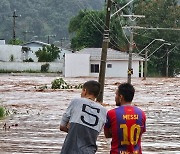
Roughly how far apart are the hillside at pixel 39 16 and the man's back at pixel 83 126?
156 m

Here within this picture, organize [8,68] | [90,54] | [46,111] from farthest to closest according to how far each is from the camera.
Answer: [8,68]
[90,54]
[46,111]

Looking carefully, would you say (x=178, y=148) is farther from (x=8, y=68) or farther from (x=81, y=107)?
(x=8, y=68)

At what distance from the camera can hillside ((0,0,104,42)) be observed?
165m

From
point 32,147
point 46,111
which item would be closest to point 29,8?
point 46,111

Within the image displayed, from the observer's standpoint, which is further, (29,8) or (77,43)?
(29,8)

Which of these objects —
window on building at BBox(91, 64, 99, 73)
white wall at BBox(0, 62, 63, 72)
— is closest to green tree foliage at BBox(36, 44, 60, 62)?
white wall at BBox(0, 62, 63, 72)

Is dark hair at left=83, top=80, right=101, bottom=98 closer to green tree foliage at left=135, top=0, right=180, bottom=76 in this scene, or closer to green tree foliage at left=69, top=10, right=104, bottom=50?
green tree foliage at left=135, top=0, right=180, bottom=76

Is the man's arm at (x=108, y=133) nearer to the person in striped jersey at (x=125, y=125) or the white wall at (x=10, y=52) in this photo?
the person in striped jersey at (x=125, y=125)

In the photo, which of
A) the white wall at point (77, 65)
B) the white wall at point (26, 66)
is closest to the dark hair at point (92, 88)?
the white wall at point (77, 65)

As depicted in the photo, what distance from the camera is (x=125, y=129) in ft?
22.4

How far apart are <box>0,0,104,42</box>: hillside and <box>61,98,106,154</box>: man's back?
513 ft

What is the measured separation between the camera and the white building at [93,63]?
84.5 meters

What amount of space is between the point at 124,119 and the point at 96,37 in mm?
98689

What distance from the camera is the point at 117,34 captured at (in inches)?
4058
